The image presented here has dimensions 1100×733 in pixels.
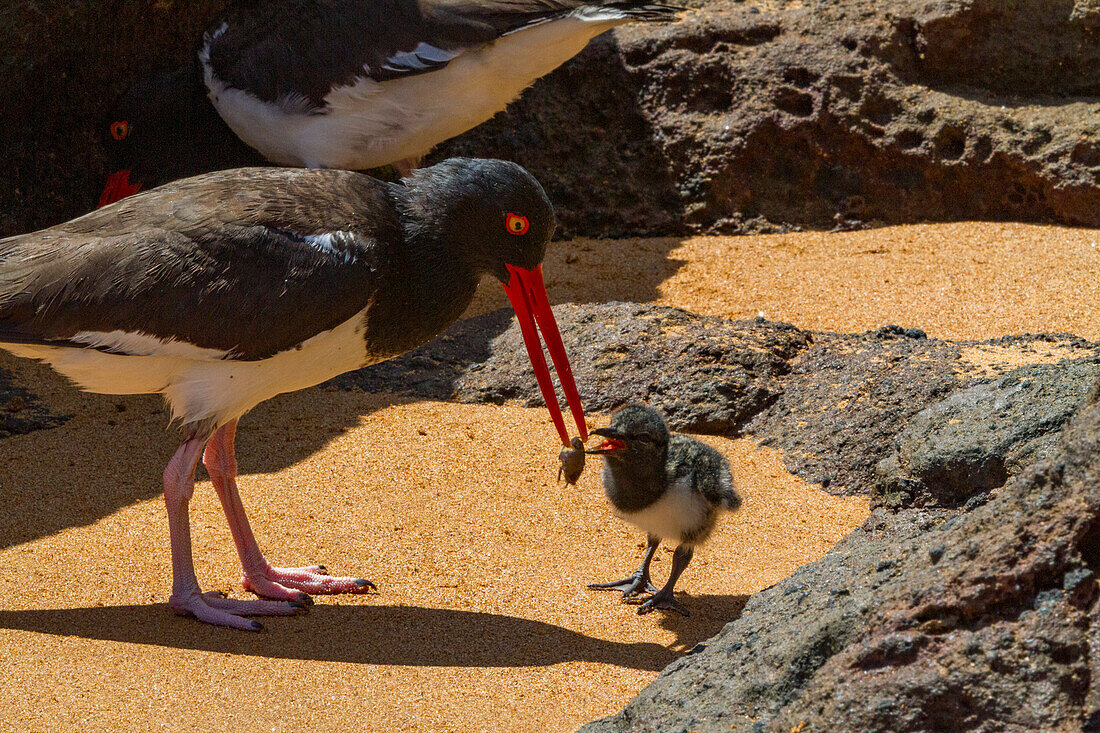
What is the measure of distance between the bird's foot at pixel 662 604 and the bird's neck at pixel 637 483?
36 cm

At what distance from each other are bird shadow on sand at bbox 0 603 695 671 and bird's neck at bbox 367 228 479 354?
113 centimetres

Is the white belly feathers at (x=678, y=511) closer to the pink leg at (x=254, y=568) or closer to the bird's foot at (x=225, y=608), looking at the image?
the pink leg at (x=254, y=568)

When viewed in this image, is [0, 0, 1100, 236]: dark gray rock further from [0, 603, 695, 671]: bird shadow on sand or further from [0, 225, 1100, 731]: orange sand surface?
[0, 603, 695, 671]: bird shadow on sand

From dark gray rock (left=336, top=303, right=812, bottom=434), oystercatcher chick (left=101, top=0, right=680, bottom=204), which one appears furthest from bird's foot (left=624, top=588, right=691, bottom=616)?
oystercatcher chick (left=101, top=0, right=680, bottom=204)

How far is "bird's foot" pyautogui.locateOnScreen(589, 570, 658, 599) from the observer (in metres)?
4.52

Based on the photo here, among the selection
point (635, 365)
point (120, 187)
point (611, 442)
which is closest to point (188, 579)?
point (611, 442)

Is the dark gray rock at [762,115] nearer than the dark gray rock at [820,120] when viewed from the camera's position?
Yes

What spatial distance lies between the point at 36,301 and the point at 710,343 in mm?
3624

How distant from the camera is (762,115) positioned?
29.2 feet

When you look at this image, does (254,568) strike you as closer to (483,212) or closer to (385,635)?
(385,635)

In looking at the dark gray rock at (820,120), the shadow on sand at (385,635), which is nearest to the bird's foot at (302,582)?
the shadow on sand at (385,635)

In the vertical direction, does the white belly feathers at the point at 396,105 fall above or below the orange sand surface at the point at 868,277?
above

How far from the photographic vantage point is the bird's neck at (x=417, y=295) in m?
4.37

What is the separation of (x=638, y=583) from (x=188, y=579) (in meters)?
1.82
